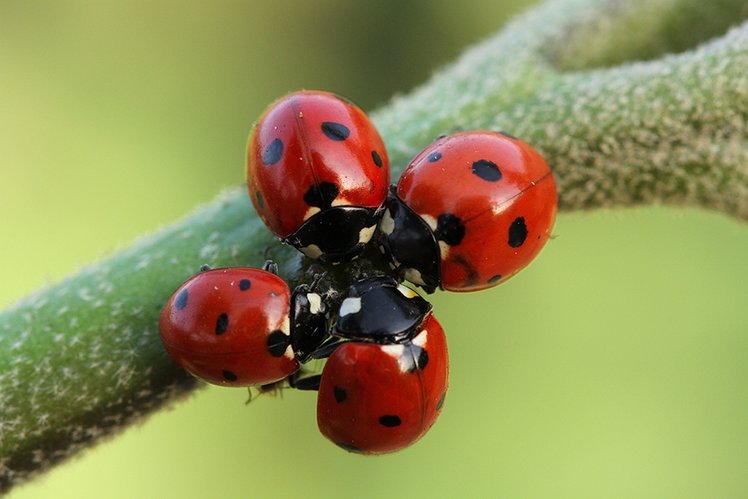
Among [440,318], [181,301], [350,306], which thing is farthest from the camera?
[440,318]

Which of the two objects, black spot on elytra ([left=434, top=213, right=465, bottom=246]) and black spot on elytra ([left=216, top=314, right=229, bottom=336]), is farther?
black spot on elytra ([left=434, top=213, right=465, bottom=246])

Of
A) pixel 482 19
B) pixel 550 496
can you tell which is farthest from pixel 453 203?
pixel 482 19

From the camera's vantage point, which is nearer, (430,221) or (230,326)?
(230,326)

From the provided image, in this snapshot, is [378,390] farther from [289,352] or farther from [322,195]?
[322,195]

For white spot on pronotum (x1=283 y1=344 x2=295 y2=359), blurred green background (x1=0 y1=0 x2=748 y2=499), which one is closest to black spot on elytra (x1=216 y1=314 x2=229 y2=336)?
white spot on pronotum (x1=283 y1=344 x2=295 y2=359)

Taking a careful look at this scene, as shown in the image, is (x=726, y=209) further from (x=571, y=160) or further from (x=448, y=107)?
(x=448, y=107)

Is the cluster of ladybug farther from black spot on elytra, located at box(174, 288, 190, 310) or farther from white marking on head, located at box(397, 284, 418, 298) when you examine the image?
black spot on elytra, located at box(174, 288, 190, 310)

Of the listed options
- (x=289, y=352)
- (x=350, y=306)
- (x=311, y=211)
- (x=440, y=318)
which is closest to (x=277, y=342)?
(x=289, y=352)

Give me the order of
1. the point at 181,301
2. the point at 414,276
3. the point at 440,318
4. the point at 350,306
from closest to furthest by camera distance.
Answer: the point at 181,301
the point at 350,306
the point at 414,276
the point at 440,318
